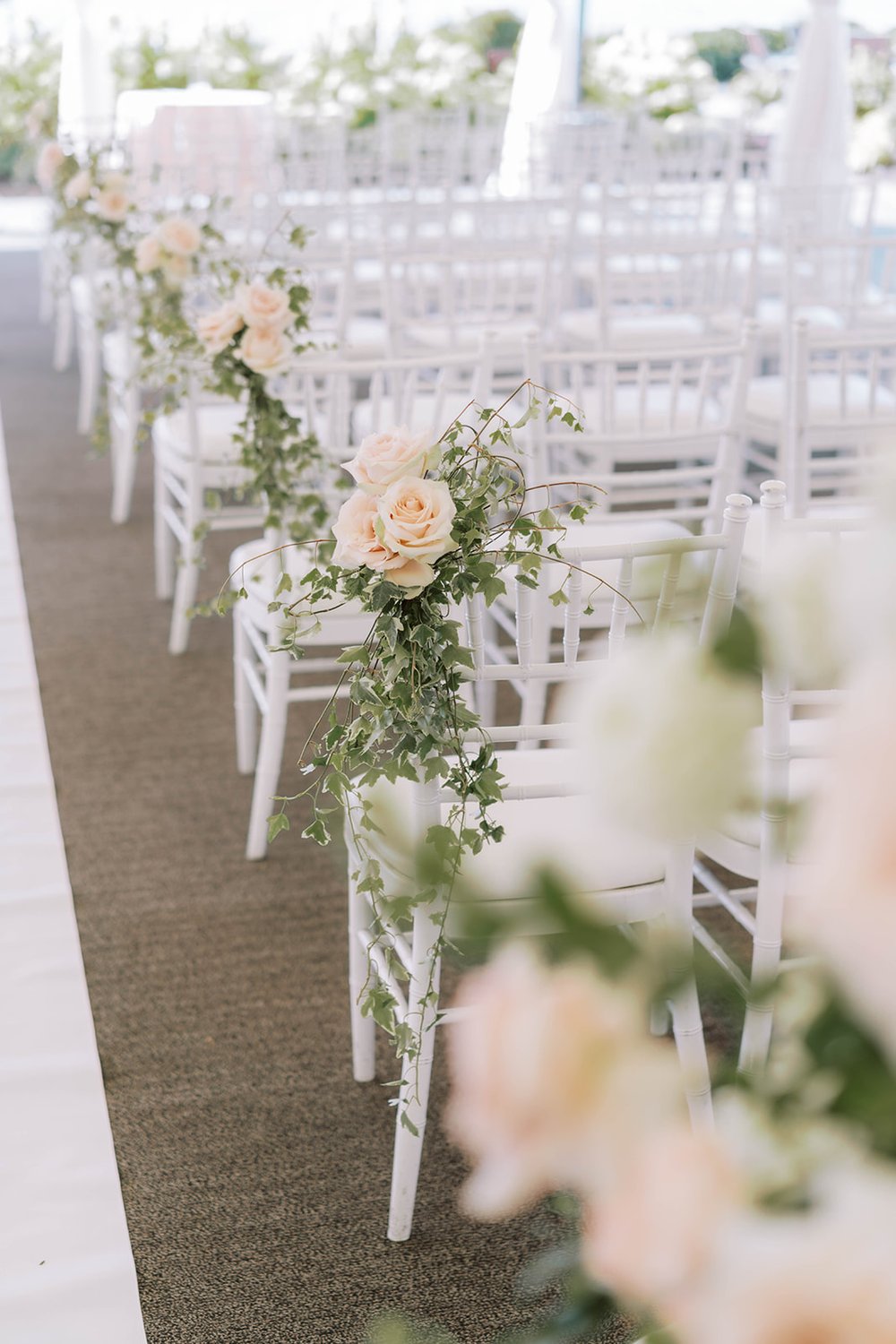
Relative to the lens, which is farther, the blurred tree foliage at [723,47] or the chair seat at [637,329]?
the blurred tree foliage at [723,47]

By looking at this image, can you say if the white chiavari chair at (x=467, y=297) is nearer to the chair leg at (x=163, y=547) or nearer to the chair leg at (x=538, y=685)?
the chair leg at (x=163, y=547)

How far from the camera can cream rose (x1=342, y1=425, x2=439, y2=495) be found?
144 cm

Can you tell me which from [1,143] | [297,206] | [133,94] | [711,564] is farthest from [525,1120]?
[1,143]

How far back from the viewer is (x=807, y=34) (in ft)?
19.2

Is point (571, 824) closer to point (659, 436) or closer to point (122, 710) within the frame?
point (659, 436)

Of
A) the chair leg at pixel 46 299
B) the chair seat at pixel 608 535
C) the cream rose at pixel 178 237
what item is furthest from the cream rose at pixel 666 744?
the chair leg at pixel 46 299

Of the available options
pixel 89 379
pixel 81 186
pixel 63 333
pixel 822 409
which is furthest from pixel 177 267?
pixel 63 333

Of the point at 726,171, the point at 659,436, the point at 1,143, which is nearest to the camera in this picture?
the point at 659,436

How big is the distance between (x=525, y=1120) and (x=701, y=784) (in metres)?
0.10

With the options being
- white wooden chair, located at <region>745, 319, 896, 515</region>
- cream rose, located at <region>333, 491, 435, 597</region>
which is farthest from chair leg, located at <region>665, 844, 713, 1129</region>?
white wooden chair, located at <region>745, 319, 896, 515</region>

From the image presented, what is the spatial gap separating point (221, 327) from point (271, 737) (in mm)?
718

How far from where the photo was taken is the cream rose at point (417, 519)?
4.46 feet

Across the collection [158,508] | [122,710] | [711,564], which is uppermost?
[711,564]

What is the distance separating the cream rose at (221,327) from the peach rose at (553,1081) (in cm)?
214
